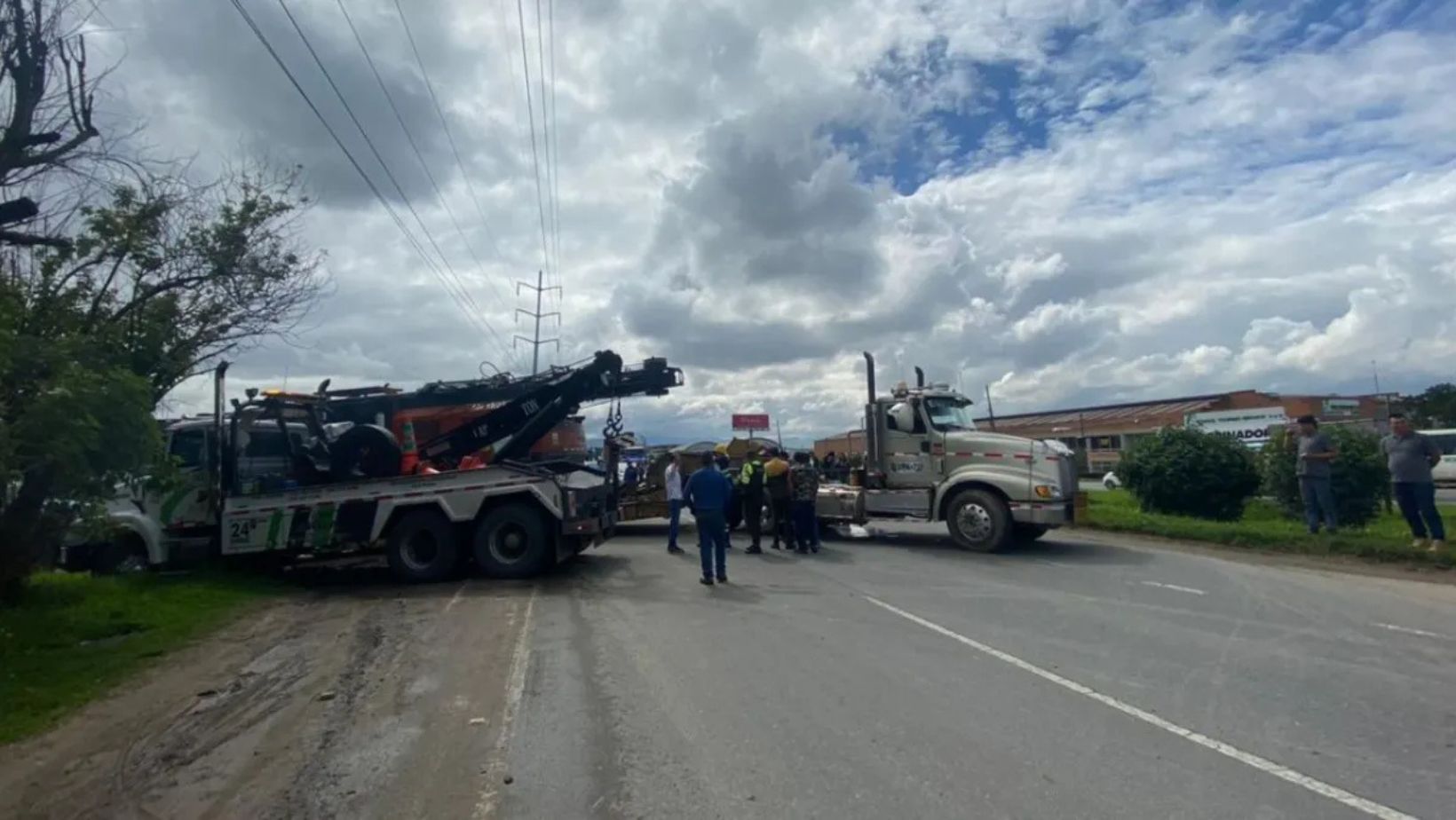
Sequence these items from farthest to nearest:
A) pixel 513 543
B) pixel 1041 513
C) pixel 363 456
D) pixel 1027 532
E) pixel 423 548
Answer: pixel 1027 532 < pixel 1041 513 < pixel 363 456 < pixel 423 548 < pixel 513 543

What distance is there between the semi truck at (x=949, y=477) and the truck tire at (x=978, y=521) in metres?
0.01

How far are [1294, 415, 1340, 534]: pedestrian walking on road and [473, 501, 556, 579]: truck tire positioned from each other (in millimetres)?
10729

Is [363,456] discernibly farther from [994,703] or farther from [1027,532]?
[994,703]

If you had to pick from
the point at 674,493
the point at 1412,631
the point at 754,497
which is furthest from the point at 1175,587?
the point at 674,493

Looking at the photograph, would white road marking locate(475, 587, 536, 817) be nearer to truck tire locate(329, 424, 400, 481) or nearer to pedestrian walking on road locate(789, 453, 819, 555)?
truck tire locate(329, 424, 400, 481)

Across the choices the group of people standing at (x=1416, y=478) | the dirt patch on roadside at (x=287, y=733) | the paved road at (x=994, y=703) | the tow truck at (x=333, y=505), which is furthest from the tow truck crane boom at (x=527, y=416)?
the group of people standing at (x=1416, y=478)

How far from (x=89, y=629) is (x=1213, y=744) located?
9817mm

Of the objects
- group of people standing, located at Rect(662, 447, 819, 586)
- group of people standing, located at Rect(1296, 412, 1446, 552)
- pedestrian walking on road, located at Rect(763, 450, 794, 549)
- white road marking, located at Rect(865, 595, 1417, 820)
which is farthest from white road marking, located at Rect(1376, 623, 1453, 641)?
pedestrian walking on road, located at Rect(763, 450, 794, 549)

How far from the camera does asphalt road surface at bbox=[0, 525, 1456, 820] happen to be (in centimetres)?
499

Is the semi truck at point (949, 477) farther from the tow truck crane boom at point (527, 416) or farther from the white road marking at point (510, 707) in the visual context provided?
the white road marking at point (510, 707)

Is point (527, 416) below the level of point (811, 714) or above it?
above

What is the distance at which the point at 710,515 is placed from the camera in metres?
12.7

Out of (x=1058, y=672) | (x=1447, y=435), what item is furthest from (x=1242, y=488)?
(x=1447, y=435)

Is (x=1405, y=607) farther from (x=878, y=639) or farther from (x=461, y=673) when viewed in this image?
(x=461, y=673)
